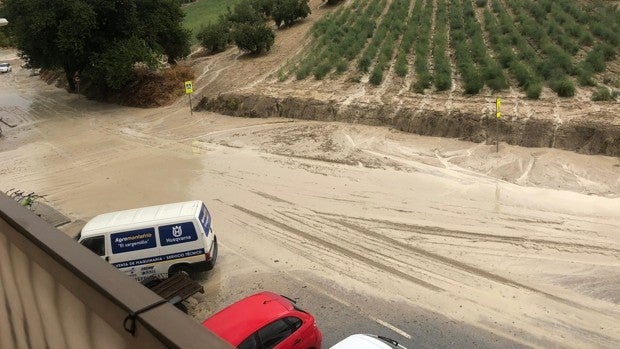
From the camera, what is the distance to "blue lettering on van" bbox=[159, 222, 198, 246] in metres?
11.3

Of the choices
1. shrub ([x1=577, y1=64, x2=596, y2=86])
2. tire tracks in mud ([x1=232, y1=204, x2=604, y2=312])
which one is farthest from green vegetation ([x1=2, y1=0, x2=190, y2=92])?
shrub ([x1=577, y1=64, x2=596, y2=86])

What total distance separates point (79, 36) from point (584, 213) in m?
29.0

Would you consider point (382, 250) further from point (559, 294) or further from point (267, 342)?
point (267, 342)

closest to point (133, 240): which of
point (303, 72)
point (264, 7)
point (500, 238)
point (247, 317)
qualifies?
point (247, 317)

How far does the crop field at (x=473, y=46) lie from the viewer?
22.5m

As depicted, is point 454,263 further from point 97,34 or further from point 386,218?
point 97,34

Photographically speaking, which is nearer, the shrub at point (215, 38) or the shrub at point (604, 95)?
the shrub at point (604, 95)

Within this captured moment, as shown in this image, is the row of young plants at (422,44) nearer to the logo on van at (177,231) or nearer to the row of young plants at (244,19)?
the row of young plants at (244,19)

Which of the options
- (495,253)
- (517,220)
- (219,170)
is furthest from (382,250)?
(219,170)

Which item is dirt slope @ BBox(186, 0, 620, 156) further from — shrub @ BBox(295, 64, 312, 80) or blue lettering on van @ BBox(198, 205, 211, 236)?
blue lettering on van @ BBox(198, 205, 211, 236)

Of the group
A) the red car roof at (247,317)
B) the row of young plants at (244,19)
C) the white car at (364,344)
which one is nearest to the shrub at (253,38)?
the row of young plants at (244,19)

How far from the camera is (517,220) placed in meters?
14.0

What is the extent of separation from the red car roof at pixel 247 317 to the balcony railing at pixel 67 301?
5119mm

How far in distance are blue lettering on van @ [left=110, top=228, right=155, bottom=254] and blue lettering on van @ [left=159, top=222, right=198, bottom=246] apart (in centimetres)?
22
